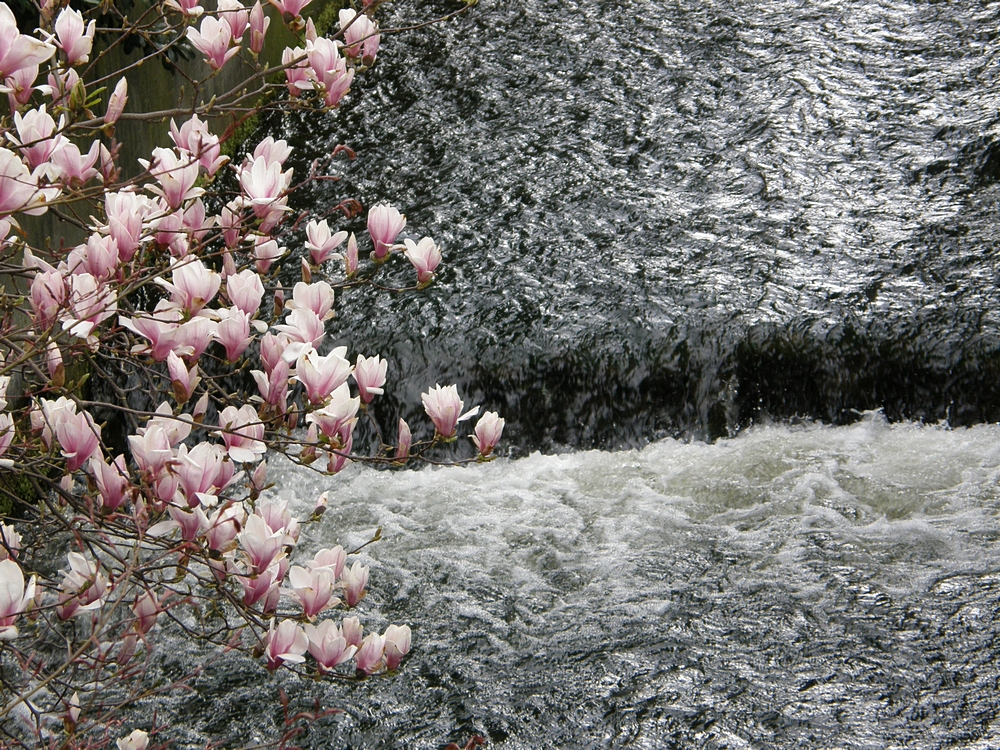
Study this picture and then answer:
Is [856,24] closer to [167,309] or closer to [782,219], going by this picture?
[782,219]

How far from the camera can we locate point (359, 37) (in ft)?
8.43

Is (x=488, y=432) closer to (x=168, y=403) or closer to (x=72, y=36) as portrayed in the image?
(x=168, y=403)

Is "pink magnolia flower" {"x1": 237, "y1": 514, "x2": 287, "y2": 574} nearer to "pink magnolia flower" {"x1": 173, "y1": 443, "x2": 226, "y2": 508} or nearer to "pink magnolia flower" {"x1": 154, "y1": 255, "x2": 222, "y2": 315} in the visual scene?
"pink magnolia flower" {"x1": 173, "y1": 443, "x2": 226, "y2": 508}

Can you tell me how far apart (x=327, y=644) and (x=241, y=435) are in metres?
0.41

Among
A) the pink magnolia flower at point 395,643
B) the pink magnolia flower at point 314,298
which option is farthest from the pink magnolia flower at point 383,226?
the pink magnolia flower at point 395,643

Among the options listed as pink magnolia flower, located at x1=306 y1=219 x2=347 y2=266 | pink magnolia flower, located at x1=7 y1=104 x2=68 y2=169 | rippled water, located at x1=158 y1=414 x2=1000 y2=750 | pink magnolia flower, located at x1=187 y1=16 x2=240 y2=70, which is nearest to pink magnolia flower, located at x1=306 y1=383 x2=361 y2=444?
pink magnolia flower, located at x1=306 y1=219 x2=347 y2=266

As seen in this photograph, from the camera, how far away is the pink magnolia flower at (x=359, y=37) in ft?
8.29

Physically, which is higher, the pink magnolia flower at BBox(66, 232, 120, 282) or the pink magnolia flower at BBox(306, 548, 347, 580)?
the pink magnolia flower at BBox(66, 232, 120, 282)

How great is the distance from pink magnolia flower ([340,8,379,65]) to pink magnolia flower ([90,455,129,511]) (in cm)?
126

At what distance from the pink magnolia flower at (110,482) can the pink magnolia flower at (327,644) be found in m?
0.41

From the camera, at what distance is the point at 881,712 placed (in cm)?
262

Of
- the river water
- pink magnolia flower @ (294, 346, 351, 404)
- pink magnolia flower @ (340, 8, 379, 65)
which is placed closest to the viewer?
pink magnolia flower @ (294, 346, 351, 404)

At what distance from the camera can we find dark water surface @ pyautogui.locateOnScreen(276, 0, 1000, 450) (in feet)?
14.5

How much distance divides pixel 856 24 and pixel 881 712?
20.1 feet
